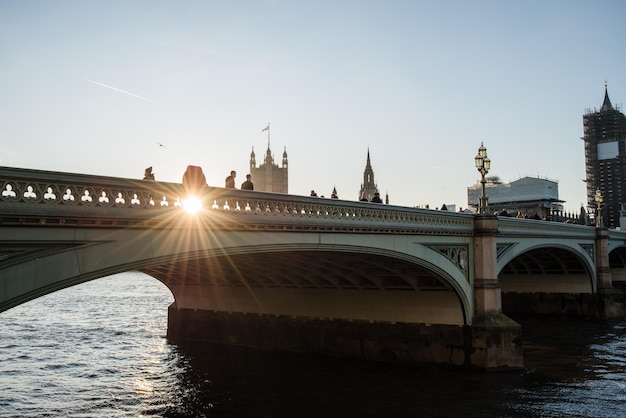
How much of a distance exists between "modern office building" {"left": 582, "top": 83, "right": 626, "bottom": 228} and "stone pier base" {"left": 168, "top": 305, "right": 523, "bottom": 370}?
10230 centimetres

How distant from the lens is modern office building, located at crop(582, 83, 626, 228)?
11912 cm

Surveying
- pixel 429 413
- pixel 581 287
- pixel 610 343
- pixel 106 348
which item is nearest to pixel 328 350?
pixel 429 413

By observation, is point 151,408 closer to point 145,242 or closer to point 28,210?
point 145,242

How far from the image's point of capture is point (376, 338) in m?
28.0

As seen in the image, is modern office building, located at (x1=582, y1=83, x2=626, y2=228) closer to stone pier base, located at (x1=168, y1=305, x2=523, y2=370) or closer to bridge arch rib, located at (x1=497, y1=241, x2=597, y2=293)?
bridge arch rib, located at (x1=497, y1=241, x2=597, y2=293)

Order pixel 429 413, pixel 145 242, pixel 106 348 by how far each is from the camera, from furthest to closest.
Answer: pixel 106 348 → pixel 429 413 → pixel 145 242

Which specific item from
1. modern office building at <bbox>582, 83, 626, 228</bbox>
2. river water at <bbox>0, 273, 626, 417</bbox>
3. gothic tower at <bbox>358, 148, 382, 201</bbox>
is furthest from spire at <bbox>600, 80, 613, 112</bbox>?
river water at <bbox>0, 273, 626, 417</bbox>

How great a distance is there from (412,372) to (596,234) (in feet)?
87.5

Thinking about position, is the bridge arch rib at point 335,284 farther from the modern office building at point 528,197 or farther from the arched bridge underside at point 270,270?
the modern office building at point 528,197

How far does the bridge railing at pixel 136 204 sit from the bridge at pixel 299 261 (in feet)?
0.09

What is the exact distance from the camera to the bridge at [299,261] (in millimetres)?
11039

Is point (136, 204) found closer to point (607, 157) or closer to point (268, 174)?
point (607, 157)

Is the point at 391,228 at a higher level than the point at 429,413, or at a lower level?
higher

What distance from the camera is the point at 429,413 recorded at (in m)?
20.7
